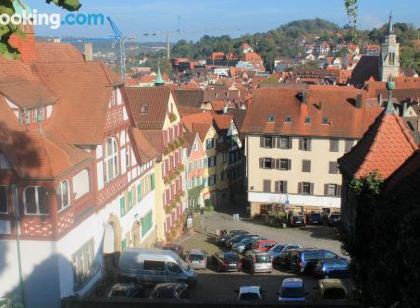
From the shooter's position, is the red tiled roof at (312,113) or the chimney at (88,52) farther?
the red tiled roof at (312,113)

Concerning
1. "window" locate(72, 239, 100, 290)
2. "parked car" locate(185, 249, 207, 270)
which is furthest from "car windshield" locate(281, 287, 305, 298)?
"parked car" locate(185, 249, 207, 270)

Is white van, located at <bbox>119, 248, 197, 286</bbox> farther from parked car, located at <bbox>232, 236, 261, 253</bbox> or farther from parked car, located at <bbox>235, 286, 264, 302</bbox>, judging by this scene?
parked car, located at <bbox>232, 236, 261, 253</bbox>

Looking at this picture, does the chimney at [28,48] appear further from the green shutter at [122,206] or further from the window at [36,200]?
the green shutter at [122,206]

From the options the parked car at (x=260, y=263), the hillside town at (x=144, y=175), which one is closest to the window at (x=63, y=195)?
the hillside town at (x=144, y=175)

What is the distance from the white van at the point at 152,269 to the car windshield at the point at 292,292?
5.39 m

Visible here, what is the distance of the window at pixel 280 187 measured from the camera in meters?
53.0

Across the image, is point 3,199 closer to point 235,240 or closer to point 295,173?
point 235,240

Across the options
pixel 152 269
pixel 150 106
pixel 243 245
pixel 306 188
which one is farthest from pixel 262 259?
pixel 306 188

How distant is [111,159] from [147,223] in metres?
7.98

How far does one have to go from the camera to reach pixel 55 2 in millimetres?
7375

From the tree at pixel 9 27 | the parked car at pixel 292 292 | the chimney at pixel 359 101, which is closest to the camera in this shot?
the tree at pixel 9 27

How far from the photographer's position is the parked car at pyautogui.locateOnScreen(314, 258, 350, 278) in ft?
93.2

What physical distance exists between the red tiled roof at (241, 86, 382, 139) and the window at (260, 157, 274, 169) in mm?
2340

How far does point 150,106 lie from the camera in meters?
40.2
